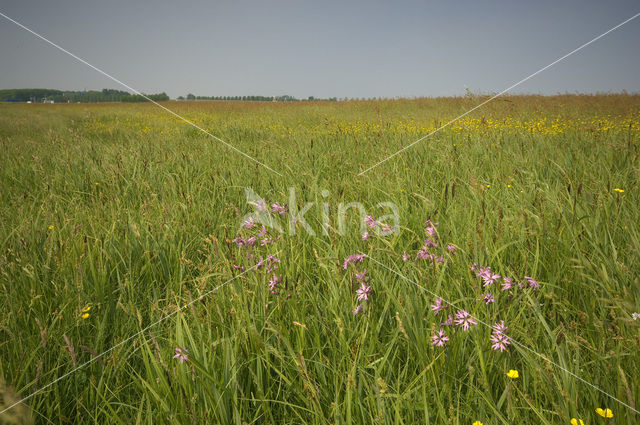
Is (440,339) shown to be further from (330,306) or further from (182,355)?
(182,355)

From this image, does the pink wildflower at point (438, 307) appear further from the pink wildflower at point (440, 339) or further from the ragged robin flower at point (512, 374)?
the ragged robin flower at point (512, 374)

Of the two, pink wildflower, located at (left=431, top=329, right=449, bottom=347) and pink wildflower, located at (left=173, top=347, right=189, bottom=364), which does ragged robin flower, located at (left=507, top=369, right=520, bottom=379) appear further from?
pink wildflower, located at (left=173, top=347, right=189, bottom=364)

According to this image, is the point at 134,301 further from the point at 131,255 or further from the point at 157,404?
the point at 157,404

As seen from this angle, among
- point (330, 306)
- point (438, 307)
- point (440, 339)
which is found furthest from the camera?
point (330, 306)

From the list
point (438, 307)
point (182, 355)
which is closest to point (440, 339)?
point (438, 307)

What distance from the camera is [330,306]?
4.88 feet

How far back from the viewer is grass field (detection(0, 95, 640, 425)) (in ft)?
3.69

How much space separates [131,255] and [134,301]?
431 millimetres

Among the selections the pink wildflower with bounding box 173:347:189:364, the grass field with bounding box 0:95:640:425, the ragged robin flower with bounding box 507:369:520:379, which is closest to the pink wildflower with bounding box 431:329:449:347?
the grass field with bounding box 0:95:640:425

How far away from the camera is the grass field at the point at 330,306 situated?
44.3 inches

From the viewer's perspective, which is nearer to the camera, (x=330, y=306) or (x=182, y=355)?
(x=182, y=355)

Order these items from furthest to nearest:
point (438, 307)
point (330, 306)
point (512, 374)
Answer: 1. point (330, 306)
2. point (438, 307)
3. point (512, 374)

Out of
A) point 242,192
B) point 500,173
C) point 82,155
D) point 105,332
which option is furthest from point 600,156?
point 82,155

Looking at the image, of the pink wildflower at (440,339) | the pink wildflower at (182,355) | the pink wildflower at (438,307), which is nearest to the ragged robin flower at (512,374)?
the pink wildflower at (440,339)
